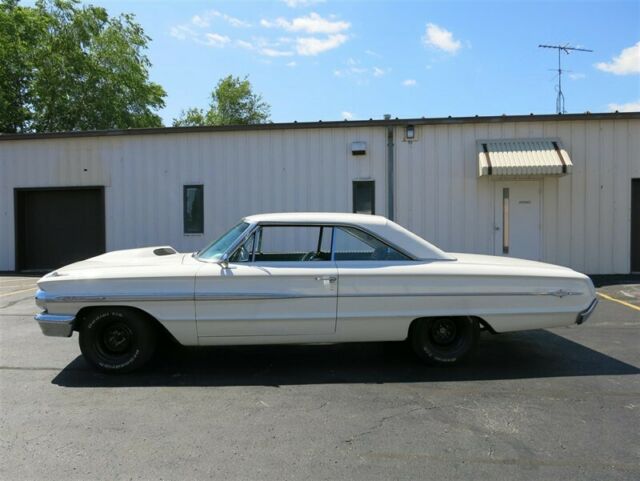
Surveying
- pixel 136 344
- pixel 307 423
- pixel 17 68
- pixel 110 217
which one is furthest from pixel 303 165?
pixel 17 68

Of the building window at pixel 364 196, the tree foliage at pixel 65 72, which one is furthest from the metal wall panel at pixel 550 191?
the tree foliage at pixel 65 72

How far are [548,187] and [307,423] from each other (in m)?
9.90

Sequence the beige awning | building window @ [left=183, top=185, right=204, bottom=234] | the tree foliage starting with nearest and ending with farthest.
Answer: the beige awning, building window @ [left=183, top=185, right=204, bottom=234], the tree foliage

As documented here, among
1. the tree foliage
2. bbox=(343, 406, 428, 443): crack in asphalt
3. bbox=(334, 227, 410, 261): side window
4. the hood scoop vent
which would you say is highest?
the tree foliage

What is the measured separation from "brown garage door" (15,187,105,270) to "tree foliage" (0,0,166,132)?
59.0 feet

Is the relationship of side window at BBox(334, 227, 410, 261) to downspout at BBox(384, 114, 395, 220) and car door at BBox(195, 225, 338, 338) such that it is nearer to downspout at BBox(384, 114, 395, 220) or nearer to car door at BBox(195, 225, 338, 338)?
car door at BBox(195, 225, 338, 338)

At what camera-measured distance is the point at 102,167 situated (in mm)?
13094

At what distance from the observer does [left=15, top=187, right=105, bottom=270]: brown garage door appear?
528 inches

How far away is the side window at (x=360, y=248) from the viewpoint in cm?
504

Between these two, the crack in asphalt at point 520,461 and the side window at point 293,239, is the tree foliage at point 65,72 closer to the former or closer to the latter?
the side window at point 293,239

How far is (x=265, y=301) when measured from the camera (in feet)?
15.5

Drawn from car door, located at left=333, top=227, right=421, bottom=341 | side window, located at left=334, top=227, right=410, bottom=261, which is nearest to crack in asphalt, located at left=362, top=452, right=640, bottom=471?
car door, located at left=333, top=227, right=421, bottom=341

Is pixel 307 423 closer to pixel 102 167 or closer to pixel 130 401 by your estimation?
pixel 130 401

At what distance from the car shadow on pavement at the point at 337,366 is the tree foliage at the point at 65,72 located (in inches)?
1128
